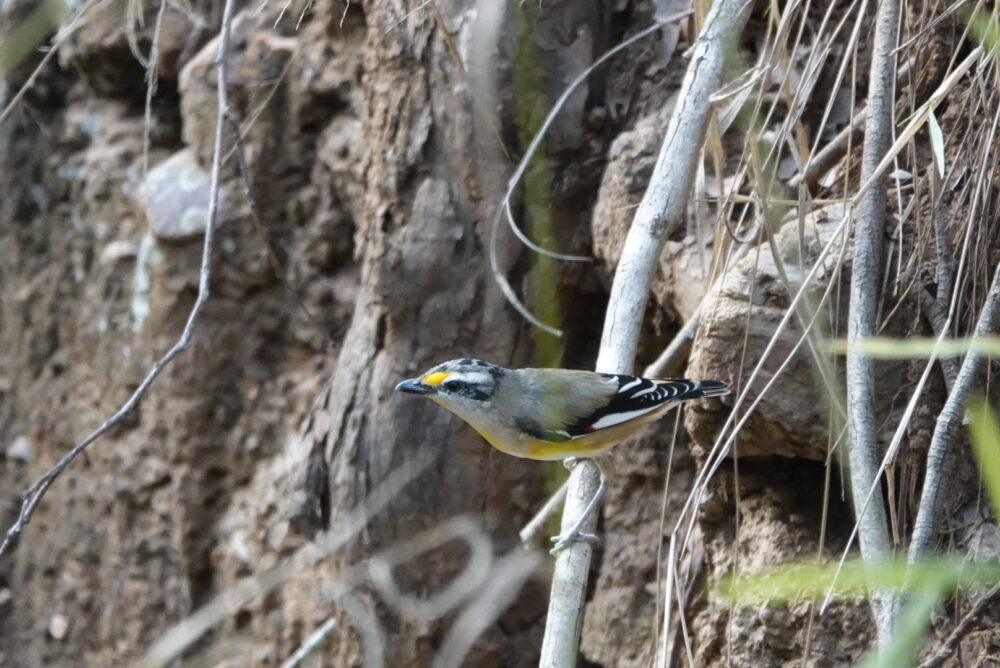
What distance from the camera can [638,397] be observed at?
3518mm

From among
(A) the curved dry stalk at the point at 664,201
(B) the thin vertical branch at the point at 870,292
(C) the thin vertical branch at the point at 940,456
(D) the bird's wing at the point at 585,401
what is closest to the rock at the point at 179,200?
(D) the bird's wing at the point at 585,401

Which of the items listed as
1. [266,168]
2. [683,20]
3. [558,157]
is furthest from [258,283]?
[683,20]

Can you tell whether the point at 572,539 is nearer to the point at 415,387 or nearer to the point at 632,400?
the point at 632,400

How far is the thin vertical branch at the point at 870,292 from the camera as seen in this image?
2.43 m

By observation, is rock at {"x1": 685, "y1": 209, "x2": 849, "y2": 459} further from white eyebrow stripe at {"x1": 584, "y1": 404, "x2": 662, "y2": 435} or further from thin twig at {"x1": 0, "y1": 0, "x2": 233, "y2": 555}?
thin twig at {"x1": 0, "y1": 0, "x2": 233, "y2": 555}

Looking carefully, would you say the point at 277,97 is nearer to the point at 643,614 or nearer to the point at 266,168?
the point at 266,168

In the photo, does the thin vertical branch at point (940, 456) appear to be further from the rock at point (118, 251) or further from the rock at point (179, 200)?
the rock at point (118, 251)

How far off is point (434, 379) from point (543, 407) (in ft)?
1.35

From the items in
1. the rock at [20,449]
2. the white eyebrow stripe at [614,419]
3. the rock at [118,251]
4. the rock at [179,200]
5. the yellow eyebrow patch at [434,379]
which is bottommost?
the rock at [20,449]

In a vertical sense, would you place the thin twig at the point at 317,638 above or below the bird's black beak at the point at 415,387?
below

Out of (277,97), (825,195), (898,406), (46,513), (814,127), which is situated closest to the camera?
(898,406)

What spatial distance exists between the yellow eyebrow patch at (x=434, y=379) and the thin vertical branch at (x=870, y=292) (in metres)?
1.42

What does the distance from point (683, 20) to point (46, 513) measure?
173 inches

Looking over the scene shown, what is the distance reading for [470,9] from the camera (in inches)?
170
